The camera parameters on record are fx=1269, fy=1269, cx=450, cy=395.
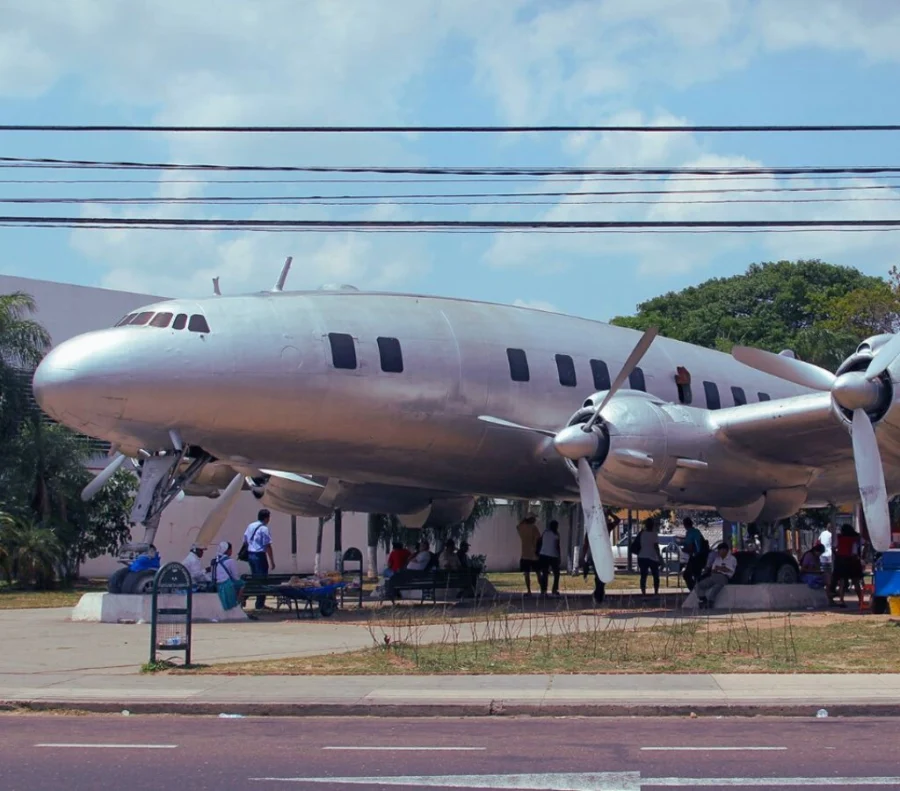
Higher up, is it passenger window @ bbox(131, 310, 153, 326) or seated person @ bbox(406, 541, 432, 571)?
passenger window @ bbox(131, 310, 153, 326)

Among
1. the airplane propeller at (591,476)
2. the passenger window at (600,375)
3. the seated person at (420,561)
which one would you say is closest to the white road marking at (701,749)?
A: the airplane propeller at (591,476)

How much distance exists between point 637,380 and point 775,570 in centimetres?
412

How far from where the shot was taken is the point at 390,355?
19.7 m

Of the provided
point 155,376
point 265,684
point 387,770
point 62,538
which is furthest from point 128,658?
point 62,538

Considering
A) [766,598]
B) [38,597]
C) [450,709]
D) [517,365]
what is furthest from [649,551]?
[450,709]

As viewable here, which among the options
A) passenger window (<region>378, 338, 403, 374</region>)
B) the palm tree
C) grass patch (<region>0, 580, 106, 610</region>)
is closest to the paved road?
passenger window (<region>378, 338, 403, 374</region>)

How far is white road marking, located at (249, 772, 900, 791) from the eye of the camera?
734 centimetres

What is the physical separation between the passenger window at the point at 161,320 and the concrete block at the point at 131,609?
3.92 metres

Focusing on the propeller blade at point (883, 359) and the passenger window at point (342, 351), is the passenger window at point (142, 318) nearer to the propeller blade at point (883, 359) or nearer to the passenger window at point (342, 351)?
the passenger window at point (342, 351)

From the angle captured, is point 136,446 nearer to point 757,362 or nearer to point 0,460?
point 757,362

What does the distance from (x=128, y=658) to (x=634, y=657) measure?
218 inches

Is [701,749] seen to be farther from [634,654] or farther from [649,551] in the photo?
[649,551]

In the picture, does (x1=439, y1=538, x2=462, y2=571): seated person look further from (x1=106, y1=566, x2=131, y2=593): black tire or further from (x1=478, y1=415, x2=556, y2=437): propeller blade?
(x1=106, y1=566, x2=131, y2=593): black tire

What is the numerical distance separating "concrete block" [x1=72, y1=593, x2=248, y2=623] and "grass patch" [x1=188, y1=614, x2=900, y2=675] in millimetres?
3811
